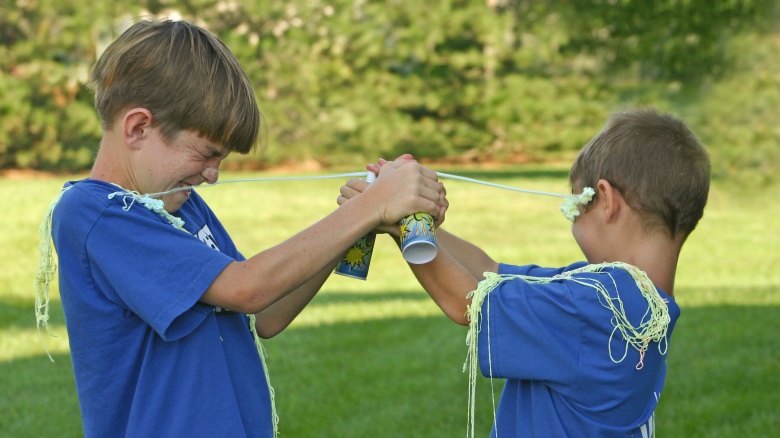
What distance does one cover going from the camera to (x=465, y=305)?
7.34 feet

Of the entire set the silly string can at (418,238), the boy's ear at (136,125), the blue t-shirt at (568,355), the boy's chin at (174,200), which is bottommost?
the blue t-shirt at (568,355)

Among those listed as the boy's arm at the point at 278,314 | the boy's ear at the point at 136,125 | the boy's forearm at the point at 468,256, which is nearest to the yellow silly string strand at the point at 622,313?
the boy's forearm at the point at 468,256

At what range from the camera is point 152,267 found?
76.4 inches

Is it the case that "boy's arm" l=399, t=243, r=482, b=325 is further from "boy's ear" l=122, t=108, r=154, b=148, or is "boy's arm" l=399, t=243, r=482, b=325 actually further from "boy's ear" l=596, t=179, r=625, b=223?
"boy's ear" l=122, t=108, r=154, b=148

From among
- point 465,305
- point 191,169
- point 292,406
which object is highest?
point 191,169

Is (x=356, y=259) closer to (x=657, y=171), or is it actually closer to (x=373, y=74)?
(x=657, y=171)

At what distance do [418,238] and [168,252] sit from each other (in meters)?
0.58

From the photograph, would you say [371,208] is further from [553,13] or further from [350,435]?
[553,13]

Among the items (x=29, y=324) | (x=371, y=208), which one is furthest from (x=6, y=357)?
(x=371, y=208)

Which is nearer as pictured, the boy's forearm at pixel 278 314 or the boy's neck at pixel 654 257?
the boy's neck at pixel 654 257

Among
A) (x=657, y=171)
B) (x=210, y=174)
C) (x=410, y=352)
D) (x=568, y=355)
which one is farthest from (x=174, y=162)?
(x=410, y=352)

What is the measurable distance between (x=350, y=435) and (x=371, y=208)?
91.7 inches

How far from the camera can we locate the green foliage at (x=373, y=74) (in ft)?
49.5

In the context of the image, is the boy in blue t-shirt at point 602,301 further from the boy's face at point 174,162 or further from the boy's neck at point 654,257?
the boy's face at point 174,162
